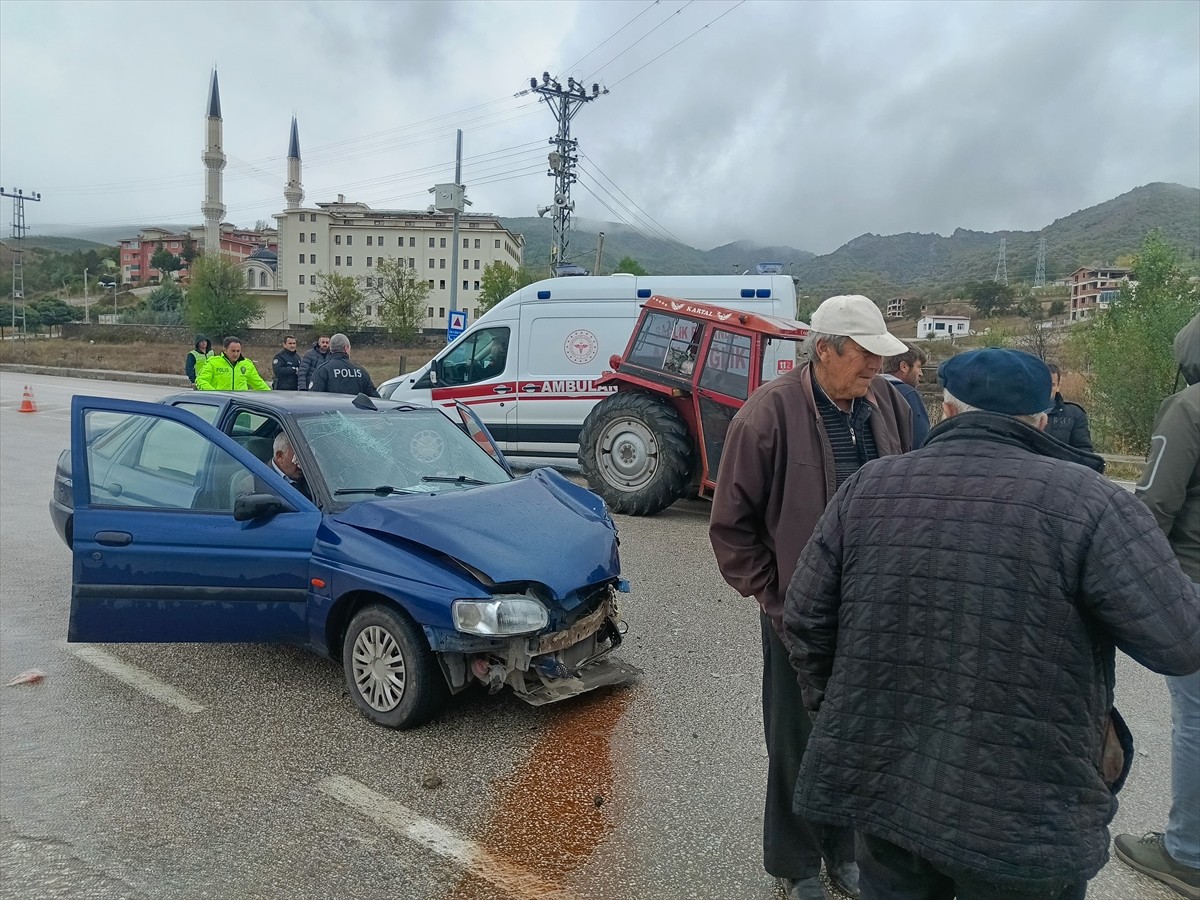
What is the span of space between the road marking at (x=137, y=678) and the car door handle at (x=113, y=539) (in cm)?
79

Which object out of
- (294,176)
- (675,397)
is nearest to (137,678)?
(675,397)

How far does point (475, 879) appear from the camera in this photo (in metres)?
2.99

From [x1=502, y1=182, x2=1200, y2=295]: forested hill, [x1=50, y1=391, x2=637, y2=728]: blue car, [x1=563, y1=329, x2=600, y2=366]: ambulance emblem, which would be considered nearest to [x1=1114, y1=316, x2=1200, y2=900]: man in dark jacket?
[x1=50, y1=391, x2=637, y2=728]: blue car

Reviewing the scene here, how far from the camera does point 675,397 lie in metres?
9.14

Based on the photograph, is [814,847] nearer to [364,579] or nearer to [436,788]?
[436,788]

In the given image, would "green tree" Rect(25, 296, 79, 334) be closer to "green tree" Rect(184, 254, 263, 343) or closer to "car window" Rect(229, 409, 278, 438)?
"green tree" Rect(184, 254, 263, 343)

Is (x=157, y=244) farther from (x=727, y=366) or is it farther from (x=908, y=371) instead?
(x=908, y=371)

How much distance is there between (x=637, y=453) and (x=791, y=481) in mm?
6529

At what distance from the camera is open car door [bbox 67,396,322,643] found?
14.1 feet

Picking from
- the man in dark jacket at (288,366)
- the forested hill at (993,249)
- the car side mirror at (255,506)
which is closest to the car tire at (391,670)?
the car side mirror at (255,506)

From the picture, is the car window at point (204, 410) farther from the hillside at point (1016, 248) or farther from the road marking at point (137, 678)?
the hillside at point (1016, 248)

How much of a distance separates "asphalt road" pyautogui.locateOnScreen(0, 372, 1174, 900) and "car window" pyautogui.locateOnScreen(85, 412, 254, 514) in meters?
0.97

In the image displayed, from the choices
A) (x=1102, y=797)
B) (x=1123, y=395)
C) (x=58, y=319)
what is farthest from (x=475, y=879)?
(x=58, y=319)

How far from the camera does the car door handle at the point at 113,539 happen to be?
14.5 feet
